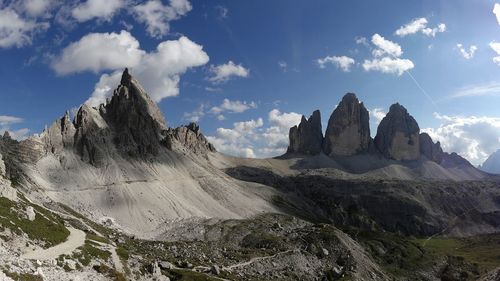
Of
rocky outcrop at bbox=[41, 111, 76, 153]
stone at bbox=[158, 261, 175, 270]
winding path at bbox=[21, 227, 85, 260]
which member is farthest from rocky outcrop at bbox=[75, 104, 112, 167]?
winding path at bbox=[21, 227, 85, 260]

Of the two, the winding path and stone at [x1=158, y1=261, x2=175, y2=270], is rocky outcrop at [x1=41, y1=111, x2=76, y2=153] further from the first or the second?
the winding path

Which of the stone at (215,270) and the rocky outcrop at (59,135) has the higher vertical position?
the rocky outcrop at (59,135)

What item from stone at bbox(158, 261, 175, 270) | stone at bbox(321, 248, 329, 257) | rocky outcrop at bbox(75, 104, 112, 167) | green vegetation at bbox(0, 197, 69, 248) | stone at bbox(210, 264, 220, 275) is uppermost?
rocky outcrop at bbox(75, 104, 112, 167)

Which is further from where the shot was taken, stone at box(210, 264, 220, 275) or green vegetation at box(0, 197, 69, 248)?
stone at box(210, 264, 220, 275)

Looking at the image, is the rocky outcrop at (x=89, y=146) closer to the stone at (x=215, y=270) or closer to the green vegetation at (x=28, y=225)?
the stone at (x=215, y=270)

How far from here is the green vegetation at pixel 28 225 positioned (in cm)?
6322

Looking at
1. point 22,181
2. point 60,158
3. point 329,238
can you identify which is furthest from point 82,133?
point 329,238

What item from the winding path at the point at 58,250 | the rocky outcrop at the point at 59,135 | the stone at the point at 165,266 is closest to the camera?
the winding path at the point at 58,250

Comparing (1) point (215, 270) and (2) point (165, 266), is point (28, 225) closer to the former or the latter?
(2) point (165, 266)

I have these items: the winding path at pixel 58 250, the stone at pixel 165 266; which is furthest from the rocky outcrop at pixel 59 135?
the winding path at pixel 58 250

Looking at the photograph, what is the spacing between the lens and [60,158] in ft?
589

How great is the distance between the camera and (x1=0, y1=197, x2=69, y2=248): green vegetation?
63.2 m

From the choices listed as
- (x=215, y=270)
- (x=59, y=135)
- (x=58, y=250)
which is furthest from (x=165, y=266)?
(x=59, y=135)

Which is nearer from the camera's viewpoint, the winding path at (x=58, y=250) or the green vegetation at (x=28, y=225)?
the winding path at (x=58, y=250)
